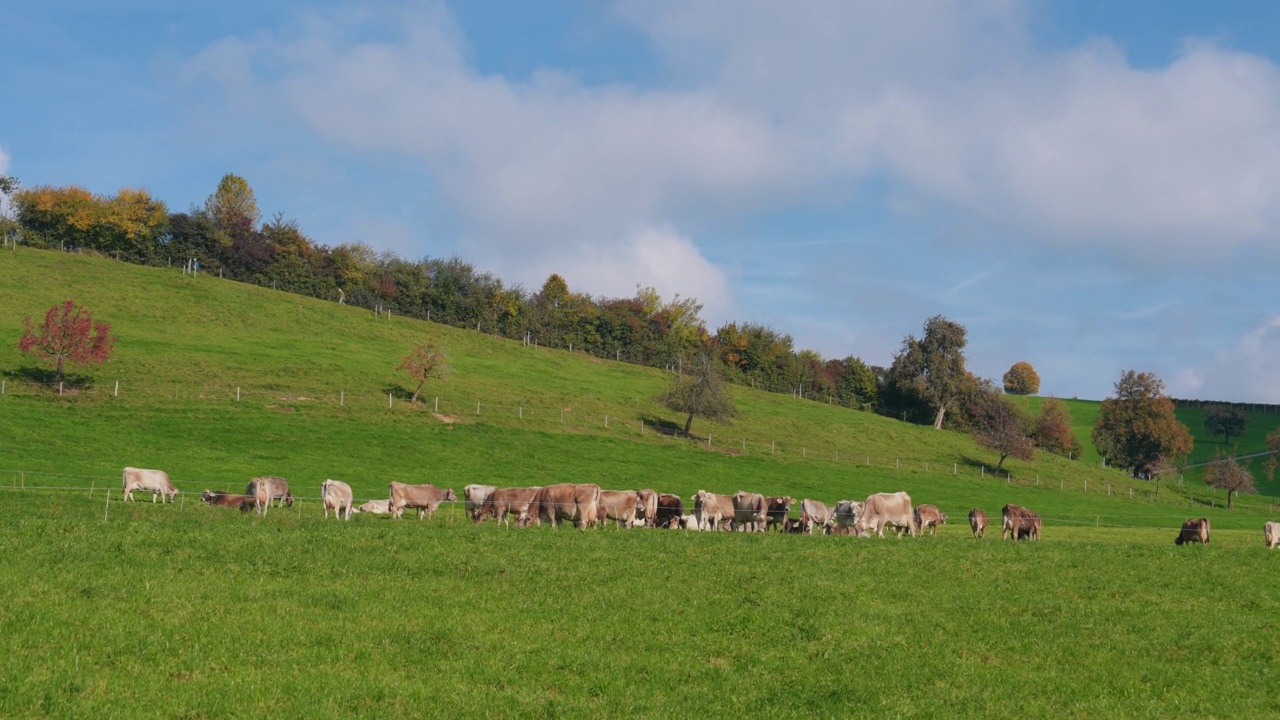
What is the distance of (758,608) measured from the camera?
1720 centimetres

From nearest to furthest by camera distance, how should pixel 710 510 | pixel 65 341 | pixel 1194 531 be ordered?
pixel 710 510
pixel 1194 531
pixel 65 341

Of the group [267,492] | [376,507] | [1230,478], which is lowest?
[376,507]

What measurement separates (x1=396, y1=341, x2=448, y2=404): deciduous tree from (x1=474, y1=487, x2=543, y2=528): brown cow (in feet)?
123

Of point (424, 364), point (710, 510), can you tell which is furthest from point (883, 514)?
point (424, 364)

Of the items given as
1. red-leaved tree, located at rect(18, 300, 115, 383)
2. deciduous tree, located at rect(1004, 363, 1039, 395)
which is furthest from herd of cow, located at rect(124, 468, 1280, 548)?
deciduous tree, located at rect(1004, 363, 1039, 395)

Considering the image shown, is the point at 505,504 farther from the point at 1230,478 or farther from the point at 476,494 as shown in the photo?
the point at 1230,478

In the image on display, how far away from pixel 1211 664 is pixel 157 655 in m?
14.4

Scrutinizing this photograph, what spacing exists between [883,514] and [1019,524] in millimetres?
8280

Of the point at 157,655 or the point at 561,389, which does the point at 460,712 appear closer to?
the point at 157,655

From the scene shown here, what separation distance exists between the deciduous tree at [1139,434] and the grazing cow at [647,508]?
291ft

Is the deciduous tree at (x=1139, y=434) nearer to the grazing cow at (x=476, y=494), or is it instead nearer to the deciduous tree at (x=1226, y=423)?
the deciduous tree at (x=1226, y=423)

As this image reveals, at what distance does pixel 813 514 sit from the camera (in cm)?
3772

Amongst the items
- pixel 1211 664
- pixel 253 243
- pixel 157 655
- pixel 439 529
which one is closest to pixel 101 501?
pixel 439 529

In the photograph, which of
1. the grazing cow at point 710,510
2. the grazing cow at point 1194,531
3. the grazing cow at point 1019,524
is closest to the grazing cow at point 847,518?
the grazing cow at point 710,510
